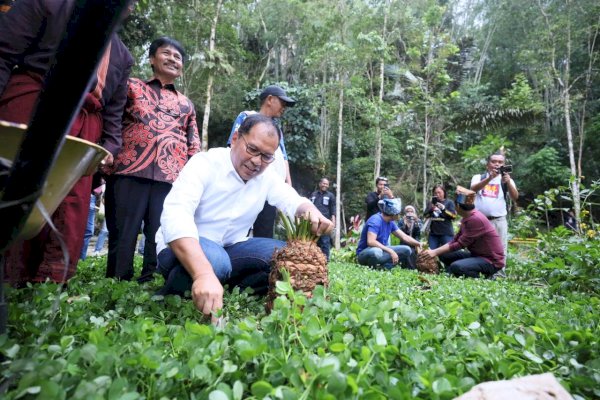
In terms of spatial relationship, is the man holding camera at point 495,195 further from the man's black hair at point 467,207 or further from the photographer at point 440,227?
the photographer at point 440,227

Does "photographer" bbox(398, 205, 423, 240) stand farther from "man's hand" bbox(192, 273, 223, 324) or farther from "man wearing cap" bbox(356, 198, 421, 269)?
"man's hand" bbox(192, 273, 223, 324)

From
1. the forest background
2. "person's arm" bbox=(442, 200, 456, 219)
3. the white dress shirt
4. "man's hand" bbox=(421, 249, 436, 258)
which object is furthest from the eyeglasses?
the forest background

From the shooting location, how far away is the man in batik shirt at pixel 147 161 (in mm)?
2963

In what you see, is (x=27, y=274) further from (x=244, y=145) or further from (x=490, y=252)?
(x=490, y=252)

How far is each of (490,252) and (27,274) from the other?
5.21 meters

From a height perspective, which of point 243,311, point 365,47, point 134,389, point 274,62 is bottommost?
point 243,311

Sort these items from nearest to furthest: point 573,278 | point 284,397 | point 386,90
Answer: point 284,397 < point 573,278 < point 386,90

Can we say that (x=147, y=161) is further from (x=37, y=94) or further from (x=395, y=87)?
(x=395, y=87)

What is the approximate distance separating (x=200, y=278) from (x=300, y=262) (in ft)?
1.67

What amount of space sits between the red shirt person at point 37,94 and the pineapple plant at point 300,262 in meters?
1.17

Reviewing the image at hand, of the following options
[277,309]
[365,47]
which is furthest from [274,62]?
[277,309]

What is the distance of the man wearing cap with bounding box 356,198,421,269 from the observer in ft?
21.5

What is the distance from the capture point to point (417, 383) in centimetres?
115

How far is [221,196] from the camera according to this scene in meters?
2.40
